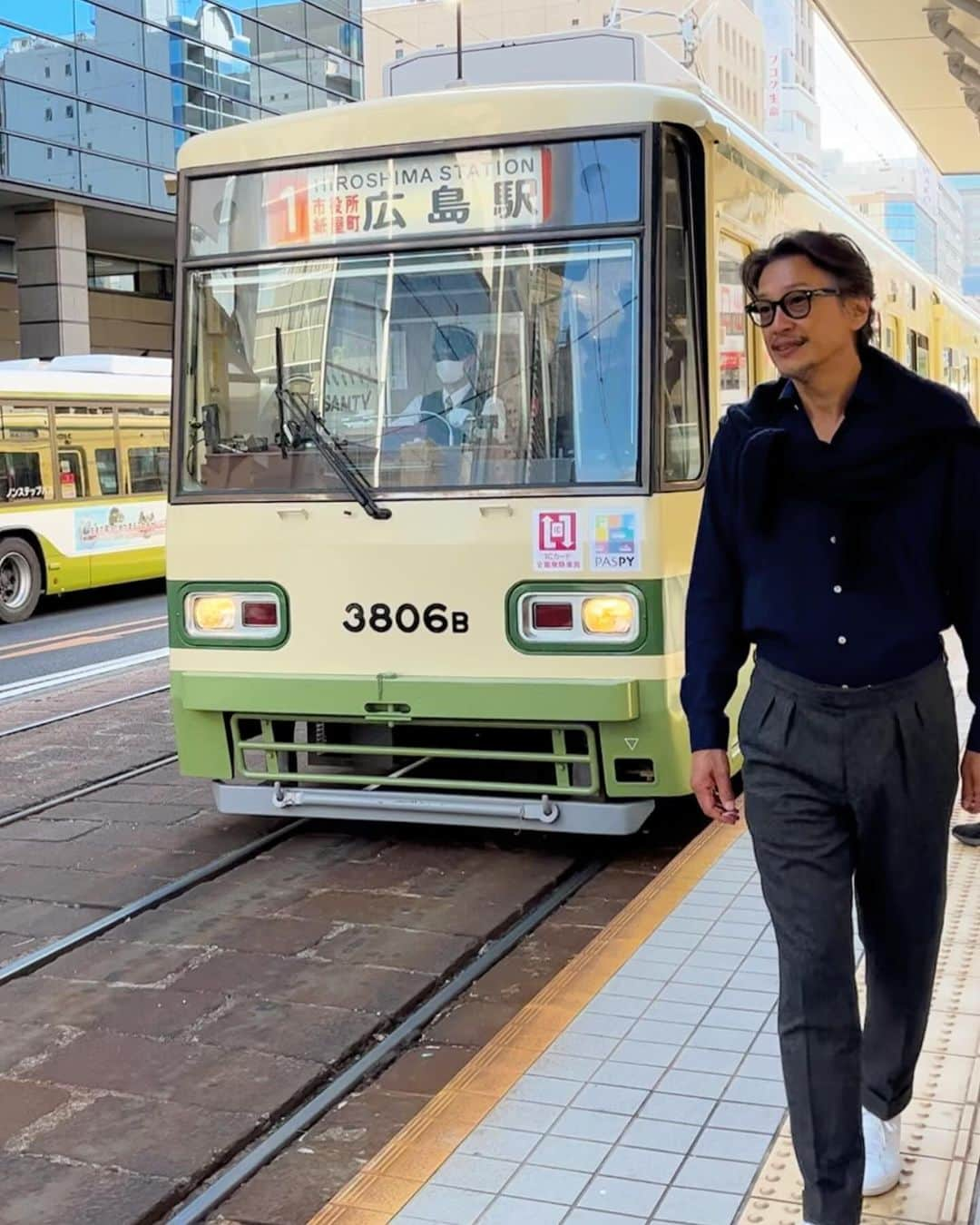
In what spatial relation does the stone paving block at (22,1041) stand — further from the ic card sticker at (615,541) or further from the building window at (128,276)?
the building window at (128,276)

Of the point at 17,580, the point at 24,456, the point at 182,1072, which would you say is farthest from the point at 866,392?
the point at 17,580

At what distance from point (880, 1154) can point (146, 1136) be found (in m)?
1.80

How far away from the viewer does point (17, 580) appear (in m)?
16.5

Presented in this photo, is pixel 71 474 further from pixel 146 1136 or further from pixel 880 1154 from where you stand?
pixel 880 1154

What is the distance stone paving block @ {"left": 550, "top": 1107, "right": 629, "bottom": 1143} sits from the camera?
3.60 m

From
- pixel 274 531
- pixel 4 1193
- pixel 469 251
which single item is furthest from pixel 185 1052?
pixel 469 251

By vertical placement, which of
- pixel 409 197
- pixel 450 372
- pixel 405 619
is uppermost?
pixel 409 197

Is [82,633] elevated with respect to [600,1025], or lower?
elevated

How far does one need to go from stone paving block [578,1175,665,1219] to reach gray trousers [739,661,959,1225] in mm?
487

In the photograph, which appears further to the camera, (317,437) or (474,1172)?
(317,437)

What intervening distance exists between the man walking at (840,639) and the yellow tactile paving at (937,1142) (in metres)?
0.29

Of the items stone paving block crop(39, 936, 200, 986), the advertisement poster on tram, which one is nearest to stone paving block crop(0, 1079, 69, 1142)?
stone paving block crop(39, 936, 200, 986)

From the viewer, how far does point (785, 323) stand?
282 centimetres

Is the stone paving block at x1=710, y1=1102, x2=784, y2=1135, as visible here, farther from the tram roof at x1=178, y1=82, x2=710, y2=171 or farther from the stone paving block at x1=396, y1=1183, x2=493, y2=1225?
the tram roof at x1=178, y1=82, x2=710, y2=171
